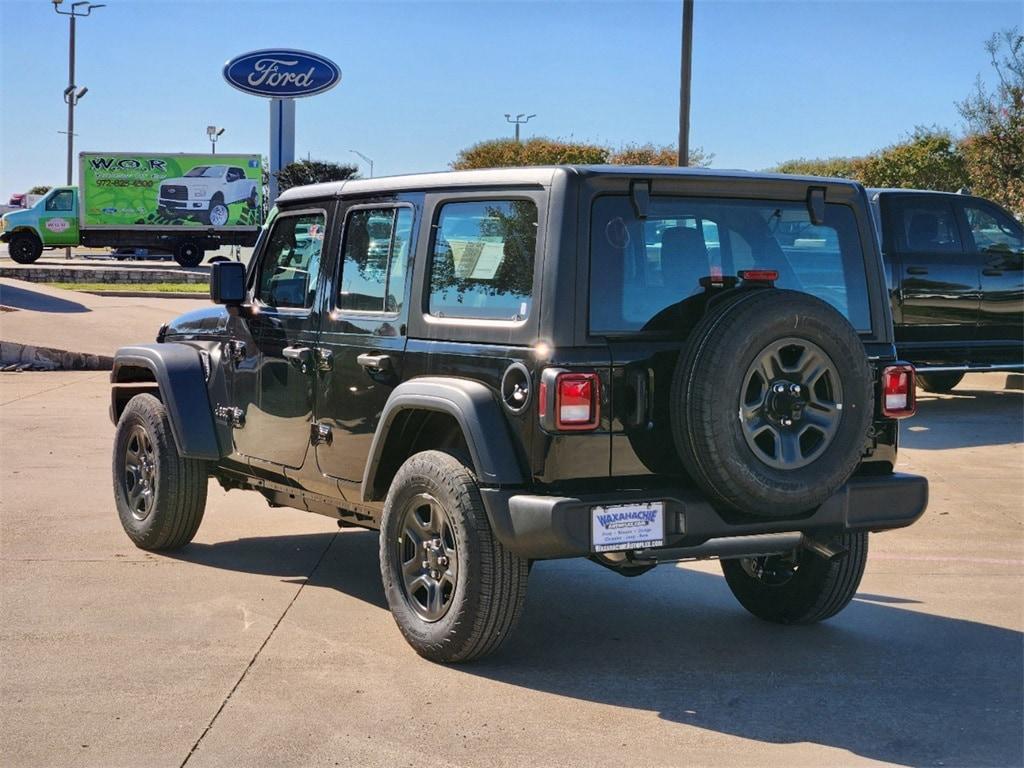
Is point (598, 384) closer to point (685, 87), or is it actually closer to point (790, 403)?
point (790, 403)

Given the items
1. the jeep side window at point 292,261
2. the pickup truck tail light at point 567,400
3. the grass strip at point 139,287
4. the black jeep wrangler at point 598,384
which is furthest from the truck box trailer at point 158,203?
the pickup truck tail light at point 567,400

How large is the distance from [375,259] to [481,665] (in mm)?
1787

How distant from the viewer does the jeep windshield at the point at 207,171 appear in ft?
133

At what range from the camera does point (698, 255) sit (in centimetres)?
502

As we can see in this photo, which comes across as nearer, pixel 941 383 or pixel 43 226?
pixel 941 383

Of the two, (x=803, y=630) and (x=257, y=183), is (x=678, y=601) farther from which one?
(x=257, y=183)

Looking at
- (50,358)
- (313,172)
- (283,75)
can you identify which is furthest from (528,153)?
(50,358)

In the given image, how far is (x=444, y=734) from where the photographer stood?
4453 mm

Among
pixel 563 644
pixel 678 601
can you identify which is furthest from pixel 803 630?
pixel 563 644

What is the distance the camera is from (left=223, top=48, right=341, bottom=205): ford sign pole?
944 inches

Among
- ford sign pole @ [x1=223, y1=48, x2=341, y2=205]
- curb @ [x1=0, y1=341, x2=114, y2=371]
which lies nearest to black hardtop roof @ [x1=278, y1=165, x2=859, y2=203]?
curb @ [x1=0, y1=341, x2=114, y2=371]

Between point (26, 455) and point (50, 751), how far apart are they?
6048mm

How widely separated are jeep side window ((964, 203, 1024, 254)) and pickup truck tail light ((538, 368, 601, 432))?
29.1 feet

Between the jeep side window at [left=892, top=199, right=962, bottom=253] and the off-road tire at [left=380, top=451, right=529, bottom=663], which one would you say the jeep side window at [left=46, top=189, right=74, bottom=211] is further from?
the off-road tire at [left=380, top=451, right=529, bottom=663]
